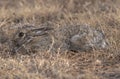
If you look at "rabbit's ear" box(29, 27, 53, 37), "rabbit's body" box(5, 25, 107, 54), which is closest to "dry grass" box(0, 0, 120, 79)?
"rabbit's body" box(5, 25, 107, 54)

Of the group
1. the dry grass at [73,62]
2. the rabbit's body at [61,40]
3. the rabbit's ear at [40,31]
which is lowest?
the dry grass at [73,62]

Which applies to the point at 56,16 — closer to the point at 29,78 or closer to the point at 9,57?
the point at 9,57

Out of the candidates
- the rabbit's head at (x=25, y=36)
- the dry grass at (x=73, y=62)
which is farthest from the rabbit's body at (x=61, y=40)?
the dry grass at (x=73, y=62)

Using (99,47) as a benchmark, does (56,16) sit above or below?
above

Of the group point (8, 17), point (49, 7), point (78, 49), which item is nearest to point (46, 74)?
point (78, 49)

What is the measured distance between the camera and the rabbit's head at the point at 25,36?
5195mm

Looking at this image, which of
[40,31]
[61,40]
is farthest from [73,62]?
[40,31]

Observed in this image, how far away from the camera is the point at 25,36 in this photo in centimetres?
530

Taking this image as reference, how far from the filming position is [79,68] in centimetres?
446

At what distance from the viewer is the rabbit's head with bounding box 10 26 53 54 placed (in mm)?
5195

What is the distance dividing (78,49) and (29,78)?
1.19 meters

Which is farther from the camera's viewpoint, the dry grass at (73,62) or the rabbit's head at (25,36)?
the rabbit's head at (25,36)

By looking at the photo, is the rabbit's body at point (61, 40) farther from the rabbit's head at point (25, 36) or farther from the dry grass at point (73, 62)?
the dry grass at point (73, 62)

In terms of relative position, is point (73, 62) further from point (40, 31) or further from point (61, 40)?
point (40, 31)
